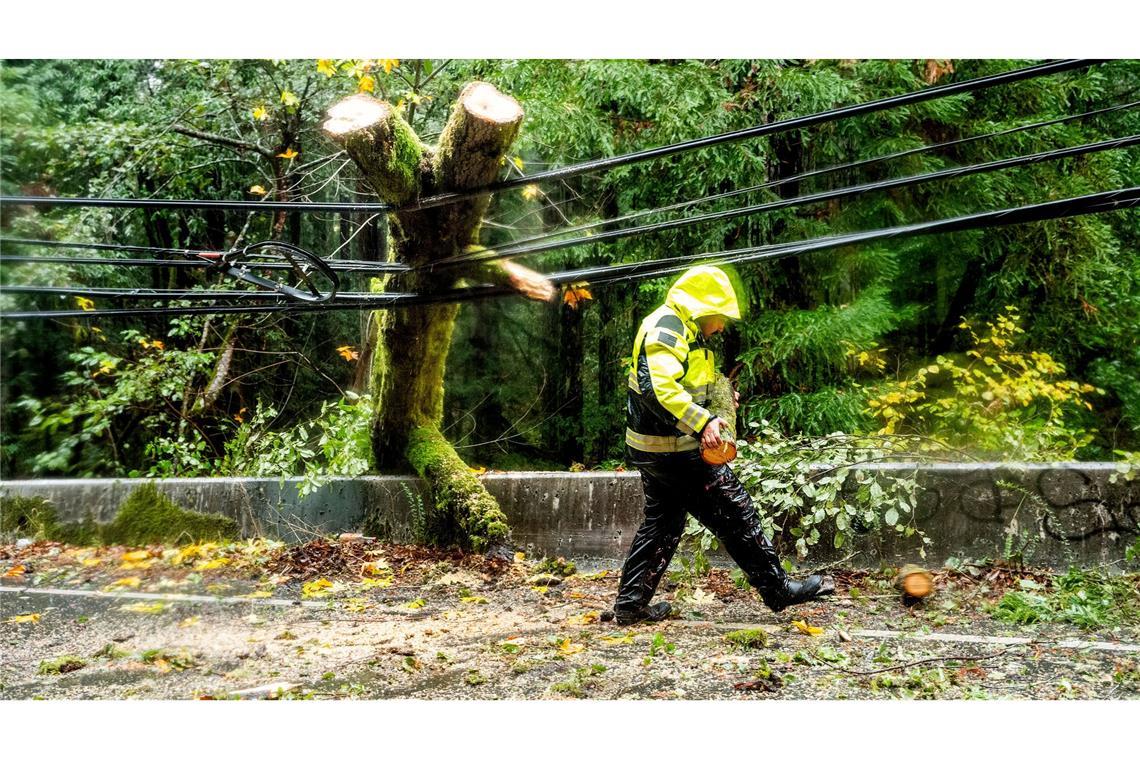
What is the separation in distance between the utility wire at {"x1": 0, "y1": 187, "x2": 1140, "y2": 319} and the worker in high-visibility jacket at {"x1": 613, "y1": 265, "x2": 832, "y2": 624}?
15.3 inches

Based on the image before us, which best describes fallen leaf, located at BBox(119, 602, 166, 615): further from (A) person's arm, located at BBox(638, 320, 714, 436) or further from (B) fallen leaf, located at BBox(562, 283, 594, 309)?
(B) fallen leaf, located at BBox(562, 283, 594, 309)

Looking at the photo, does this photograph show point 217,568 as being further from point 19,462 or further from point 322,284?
point 322,284

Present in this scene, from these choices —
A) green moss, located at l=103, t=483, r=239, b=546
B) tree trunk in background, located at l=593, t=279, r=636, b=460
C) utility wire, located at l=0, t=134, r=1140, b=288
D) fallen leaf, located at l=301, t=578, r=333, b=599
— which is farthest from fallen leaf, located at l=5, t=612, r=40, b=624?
tree trunk in background, located at l=593, t=279, r=636, b=460

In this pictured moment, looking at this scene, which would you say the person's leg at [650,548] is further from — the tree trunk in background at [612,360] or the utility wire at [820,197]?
the tree trunk in background at [612,360]

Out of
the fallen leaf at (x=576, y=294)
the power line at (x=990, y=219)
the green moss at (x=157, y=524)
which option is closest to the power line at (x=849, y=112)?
the power line at (x=990, y=219)

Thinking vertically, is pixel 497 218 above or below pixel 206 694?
above

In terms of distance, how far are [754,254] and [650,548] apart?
4.45 ft

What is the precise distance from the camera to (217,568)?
452cm

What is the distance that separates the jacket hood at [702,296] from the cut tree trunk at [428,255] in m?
1.08

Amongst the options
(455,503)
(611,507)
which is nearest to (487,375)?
(455,503)

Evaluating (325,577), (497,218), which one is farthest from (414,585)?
(497,218)

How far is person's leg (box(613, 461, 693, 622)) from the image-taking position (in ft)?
11.6

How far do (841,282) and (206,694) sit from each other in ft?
16.4

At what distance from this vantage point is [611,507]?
4.70 meters
